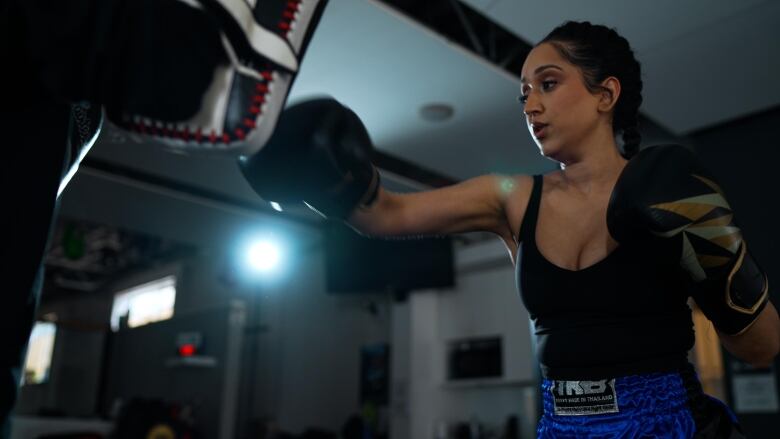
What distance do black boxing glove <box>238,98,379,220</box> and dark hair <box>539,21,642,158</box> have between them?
1.47ft

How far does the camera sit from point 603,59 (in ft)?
4.06

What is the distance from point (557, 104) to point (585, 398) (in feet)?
1.62

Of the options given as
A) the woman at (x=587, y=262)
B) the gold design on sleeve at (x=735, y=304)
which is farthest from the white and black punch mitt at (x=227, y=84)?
the gold design on sleeve at (x=735, y=304)

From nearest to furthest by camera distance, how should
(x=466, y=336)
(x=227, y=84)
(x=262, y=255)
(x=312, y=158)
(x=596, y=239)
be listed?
(x=227, y=84) → (x=312, y=158) → (x=596, y=239) → (x=466, y=336) → (x=262, y=255)

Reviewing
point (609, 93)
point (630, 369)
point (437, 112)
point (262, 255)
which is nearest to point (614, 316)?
point (630, 369)

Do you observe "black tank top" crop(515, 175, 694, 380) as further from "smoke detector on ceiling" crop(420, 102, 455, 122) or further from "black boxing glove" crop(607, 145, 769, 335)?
"smoke detector on ceiling" crop(420, 102, 455, 122)

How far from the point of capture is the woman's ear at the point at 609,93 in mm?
1239

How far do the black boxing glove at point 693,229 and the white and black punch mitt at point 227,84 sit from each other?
0.55 metres

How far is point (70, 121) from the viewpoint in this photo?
0.86 metres

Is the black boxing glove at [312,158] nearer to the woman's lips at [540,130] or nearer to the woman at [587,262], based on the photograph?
the woman at [587,262]

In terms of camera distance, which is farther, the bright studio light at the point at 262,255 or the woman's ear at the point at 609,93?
the bright studio light at the point at 262,255

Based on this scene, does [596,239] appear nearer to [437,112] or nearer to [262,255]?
[437,112]

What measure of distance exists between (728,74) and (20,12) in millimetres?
3631

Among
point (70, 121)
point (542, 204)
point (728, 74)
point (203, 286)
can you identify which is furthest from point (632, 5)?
point (203, 286)
